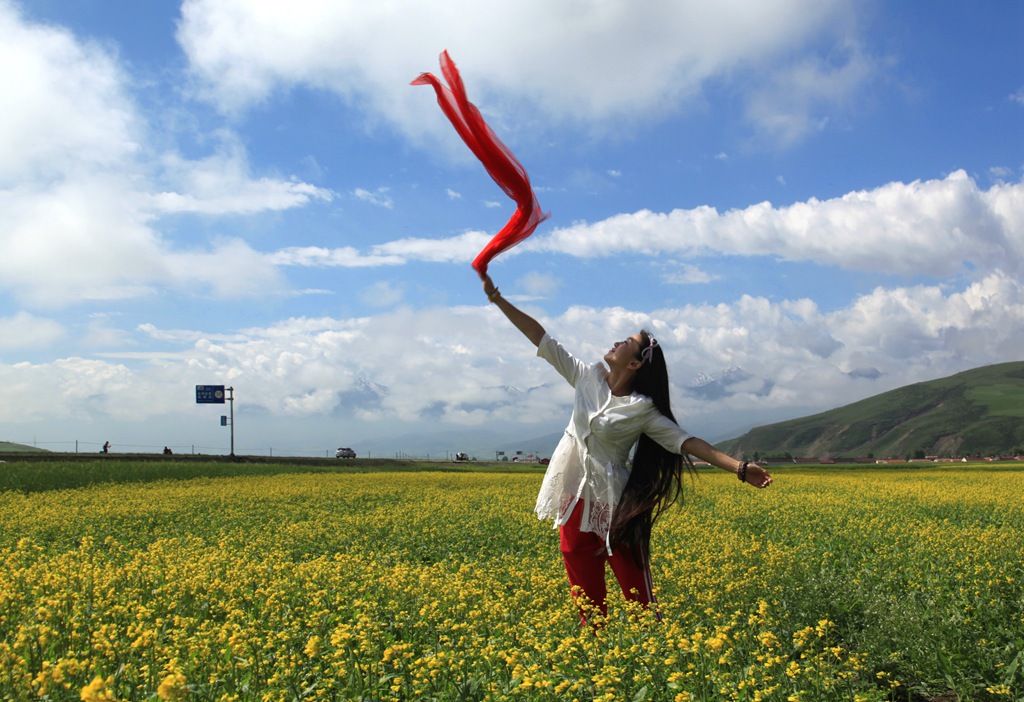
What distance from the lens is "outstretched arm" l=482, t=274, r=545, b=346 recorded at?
5.30 meters

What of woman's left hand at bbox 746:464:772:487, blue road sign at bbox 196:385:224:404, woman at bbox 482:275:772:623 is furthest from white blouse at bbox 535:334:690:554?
blue road sign at bbox 196:385:224:404

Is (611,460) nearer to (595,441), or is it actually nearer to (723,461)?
(595,441)

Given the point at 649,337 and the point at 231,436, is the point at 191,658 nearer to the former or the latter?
the point at 649,337

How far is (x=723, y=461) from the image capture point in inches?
183

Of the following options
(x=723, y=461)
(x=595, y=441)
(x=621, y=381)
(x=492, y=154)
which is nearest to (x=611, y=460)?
(x=595, y=441)

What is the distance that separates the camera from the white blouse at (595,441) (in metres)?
5.01

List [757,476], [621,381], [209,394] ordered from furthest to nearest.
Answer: [209,394]
[621,381]
[757,476]

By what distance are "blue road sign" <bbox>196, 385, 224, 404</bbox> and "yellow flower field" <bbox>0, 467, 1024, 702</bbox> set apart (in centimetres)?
6458

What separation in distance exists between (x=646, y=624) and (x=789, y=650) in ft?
6.31

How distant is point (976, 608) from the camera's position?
633 cm

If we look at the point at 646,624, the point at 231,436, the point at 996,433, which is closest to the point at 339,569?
the point at 646,624

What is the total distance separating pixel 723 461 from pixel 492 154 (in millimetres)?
2379

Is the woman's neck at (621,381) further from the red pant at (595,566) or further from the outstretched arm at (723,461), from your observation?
the red pant at (595,566)

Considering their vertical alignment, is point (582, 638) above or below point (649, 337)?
below
